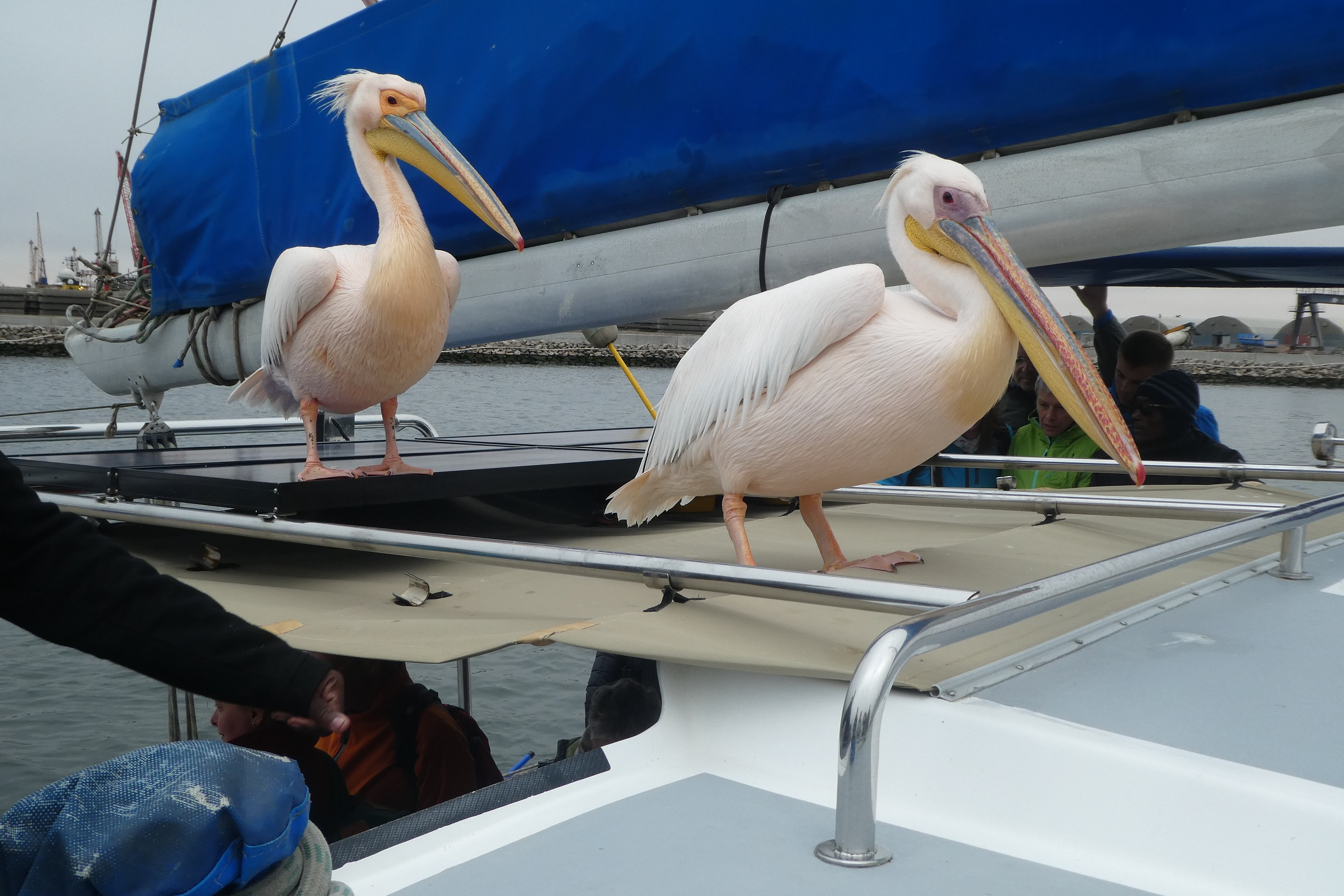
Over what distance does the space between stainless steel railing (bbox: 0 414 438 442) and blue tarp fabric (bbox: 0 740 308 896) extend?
3.14 metres

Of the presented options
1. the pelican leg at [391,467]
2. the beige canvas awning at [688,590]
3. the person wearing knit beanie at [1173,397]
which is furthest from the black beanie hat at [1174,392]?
the pelican leg at [391,467]

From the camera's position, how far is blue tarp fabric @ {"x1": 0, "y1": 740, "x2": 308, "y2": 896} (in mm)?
718

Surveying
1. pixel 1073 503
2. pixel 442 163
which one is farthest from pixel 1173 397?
pixel 442 163

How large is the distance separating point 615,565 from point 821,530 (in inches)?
27.4

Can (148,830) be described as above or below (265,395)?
below

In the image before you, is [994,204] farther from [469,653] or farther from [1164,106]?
[469,653]

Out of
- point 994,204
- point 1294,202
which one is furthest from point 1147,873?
point 994,204

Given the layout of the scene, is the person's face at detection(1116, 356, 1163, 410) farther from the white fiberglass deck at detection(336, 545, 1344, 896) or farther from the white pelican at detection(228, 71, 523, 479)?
the white fiberglass deck at detection(336, 545, 1344, 896)

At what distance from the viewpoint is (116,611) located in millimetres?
866

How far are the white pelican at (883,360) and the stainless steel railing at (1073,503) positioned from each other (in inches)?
20.8

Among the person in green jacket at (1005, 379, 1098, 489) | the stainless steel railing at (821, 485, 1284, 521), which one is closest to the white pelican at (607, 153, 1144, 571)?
the stainless steel railing at (821, 485, 1284, 521)

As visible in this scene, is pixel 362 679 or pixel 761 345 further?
pixel 362 679

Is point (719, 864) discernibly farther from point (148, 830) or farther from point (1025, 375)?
point (1025, 375)

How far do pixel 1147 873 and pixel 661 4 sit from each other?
86.8 inches
